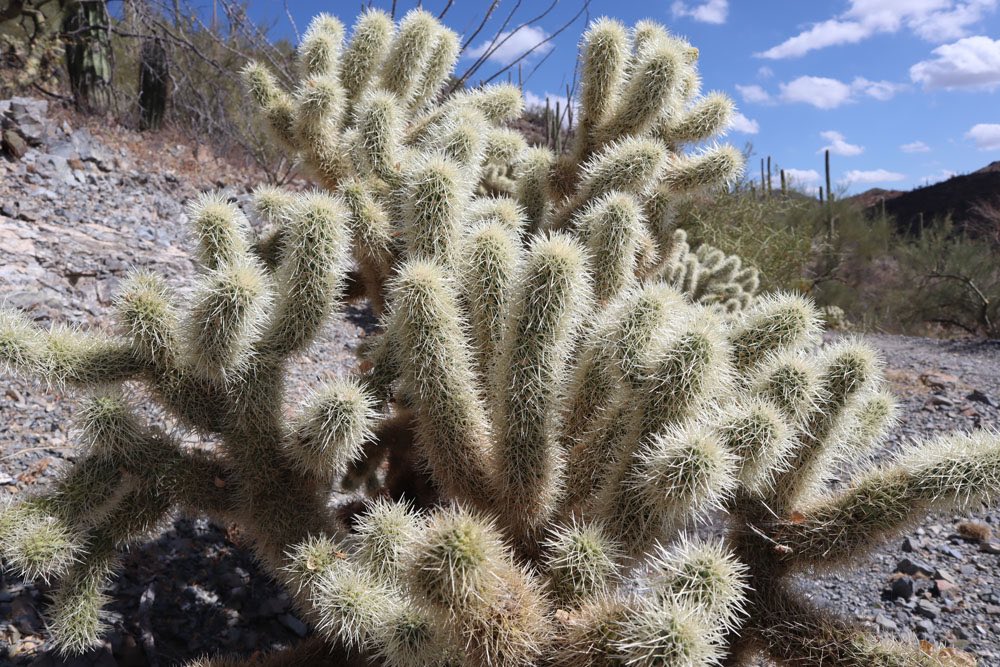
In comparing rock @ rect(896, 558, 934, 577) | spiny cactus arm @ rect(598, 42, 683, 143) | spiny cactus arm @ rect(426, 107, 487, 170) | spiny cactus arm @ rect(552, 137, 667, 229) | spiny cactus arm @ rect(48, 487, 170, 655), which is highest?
spiny cactus arm @ rect(598, 42, 683, 143)

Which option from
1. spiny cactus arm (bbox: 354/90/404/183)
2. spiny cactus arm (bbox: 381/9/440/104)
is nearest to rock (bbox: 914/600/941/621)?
spiny cactus arm (bbox: 354/90/404/183)

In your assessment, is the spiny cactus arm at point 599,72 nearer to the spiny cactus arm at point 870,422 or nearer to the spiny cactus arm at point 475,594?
the spiny cactus arm at point 870,422

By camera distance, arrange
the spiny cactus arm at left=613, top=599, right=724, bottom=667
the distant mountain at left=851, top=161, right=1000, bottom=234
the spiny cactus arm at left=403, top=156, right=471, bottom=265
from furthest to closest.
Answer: the distant mountain at left=851, top=161, right=1000, bottom=234 → the spiny cactus arm at left=403, top=156, right=471, bottom=265 → the spiny cactus arm at left=613, top=599, right=724, bottom=667

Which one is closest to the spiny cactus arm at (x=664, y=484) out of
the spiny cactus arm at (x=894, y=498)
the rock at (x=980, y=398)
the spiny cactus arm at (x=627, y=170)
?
the spiny cactus arm at (x=894, y=498)

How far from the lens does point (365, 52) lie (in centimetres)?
331

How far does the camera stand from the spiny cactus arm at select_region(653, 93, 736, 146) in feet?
10.3

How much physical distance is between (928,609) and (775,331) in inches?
70.4

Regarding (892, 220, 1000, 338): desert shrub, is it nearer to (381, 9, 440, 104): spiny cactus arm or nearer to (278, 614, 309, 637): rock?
(381, 9, 440, 104): spiny cactus arm

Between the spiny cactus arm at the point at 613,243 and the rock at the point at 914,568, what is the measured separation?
214 cm

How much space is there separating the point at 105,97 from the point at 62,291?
5.31m

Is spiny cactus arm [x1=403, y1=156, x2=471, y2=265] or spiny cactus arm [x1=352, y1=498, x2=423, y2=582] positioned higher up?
spiny cactus arm [x1=403, y1=156, x2=471, y2=265]

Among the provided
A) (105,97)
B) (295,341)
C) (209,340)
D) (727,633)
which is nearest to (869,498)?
(727,633)

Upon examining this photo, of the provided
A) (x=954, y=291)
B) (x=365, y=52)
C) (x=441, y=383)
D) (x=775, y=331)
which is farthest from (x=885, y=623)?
(x=954, y=291)

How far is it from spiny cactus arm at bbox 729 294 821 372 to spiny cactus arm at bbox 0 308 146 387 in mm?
1937
